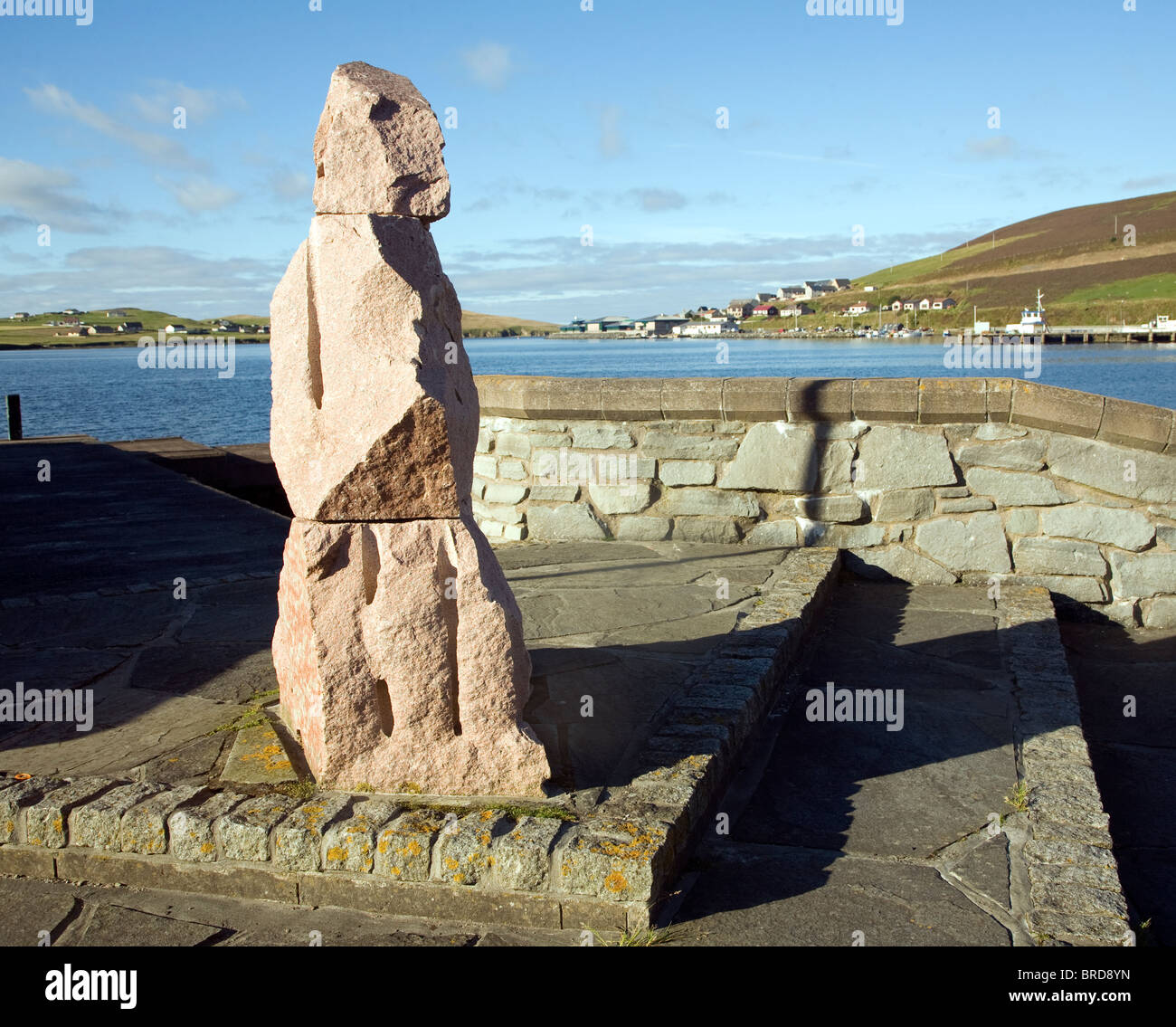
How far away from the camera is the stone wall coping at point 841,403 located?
6328 mm

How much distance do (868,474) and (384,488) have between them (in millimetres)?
4528

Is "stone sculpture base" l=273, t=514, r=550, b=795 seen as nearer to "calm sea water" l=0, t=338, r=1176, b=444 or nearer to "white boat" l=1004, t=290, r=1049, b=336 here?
"calm sea water" l=0, t=338, r=1176, b=444

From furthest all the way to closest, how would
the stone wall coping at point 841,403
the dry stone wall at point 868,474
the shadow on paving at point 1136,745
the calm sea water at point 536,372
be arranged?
the calm sea water at point 536,372
the dry stone wall at point 868,474
the stone wall coping at point 841,403
the shadow on paving at point 1136,745

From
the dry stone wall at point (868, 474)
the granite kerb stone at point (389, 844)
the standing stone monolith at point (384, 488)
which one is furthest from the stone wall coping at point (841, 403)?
the standing stone monolith at point (384, 488)

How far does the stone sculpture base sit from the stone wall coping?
4.12 meters

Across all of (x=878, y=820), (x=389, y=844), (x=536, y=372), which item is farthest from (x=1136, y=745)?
(x=536, y=372)

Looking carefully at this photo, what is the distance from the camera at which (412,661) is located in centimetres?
334

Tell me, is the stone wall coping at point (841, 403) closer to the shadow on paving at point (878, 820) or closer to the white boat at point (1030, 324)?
the shadow on paving at point (878, 820)

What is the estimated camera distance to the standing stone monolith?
3264 mm

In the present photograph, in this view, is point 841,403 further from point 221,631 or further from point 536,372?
point 536,372

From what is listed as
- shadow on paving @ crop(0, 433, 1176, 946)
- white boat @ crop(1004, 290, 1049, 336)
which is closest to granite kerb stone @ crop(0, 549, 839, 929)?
shadow on paving @ crop(0, 433, 1176, 946)
